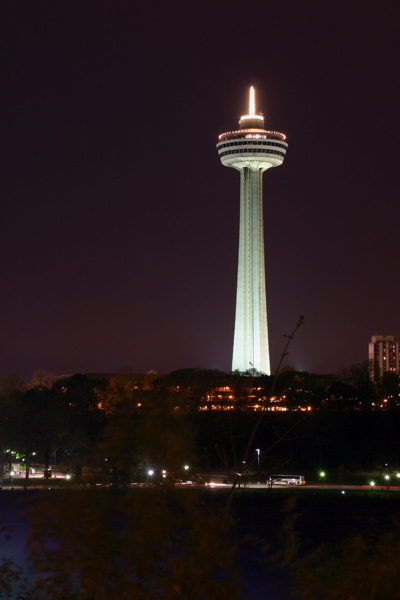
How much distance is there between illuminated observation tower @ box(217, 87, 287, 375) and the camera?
502ft

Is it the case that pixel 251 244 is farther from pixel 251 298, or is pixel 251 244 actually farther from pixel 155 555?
pixel 155 555

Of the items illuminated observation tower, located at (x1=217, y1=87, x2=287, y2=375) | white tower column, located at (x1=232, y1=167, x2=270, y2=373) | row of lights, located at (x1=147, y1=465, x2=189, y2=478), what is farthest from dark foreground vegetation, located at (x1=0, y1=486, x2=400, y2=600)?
white tower column, located at (x1=232, y1=167, x2=270, y2=373)

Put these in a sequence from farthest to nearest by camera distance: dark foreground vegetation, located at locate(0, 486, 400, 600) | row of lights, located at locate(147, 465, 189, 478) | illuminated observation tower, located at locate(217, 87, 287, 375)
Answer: illuminated observation tower, located at locate(217, 87, 287, 375), row of lights, located at locate(147, 465, 189, 478), dark foreground vegetation, located at locate(0, 486, 400, 600)

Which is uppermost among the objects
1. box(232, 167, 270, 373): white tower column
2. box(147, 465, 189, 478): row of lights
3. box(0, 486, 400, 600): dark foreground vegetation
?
box(232, 167, 270, 373): white tower column

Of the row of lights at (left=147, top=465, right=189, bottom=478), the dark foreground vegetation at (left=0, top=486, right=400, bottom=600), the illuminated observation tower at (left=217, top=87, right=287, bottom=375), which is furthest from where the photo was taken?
the illuminated observation tower at (left=217, top=87, right=287, bottom=375)

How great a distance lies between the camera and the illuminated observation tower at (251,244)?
15312cm

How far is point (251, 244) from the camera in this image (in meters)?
154

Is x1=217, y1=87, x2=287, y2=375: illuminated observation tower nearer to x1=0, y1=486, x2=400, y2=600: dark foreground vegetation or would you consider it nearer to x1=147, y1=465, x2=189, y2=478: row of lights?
x1=147, y1=465, x2=189, y2=478: row of lights

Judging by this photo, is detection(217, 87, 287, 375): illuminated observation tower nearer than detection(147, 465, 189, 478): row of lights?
No

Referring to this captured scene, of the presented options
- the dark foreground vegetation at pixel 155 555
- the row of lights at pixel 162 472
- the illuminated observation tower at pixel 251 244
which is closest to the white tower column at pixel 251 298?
the illuminated observation tower at pixel 251 244

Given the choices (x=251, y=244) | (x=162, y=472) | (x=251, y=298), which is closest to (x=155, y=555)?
(x=162, y=472)

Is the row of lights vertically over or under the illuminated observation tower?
under

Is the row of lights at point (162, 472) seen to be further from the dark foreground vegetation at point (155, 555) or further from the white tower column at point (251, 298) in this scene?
the white tower column at point (251, 298)

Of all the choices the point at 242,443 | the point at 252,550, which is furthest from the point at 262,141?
the point at 252,550
